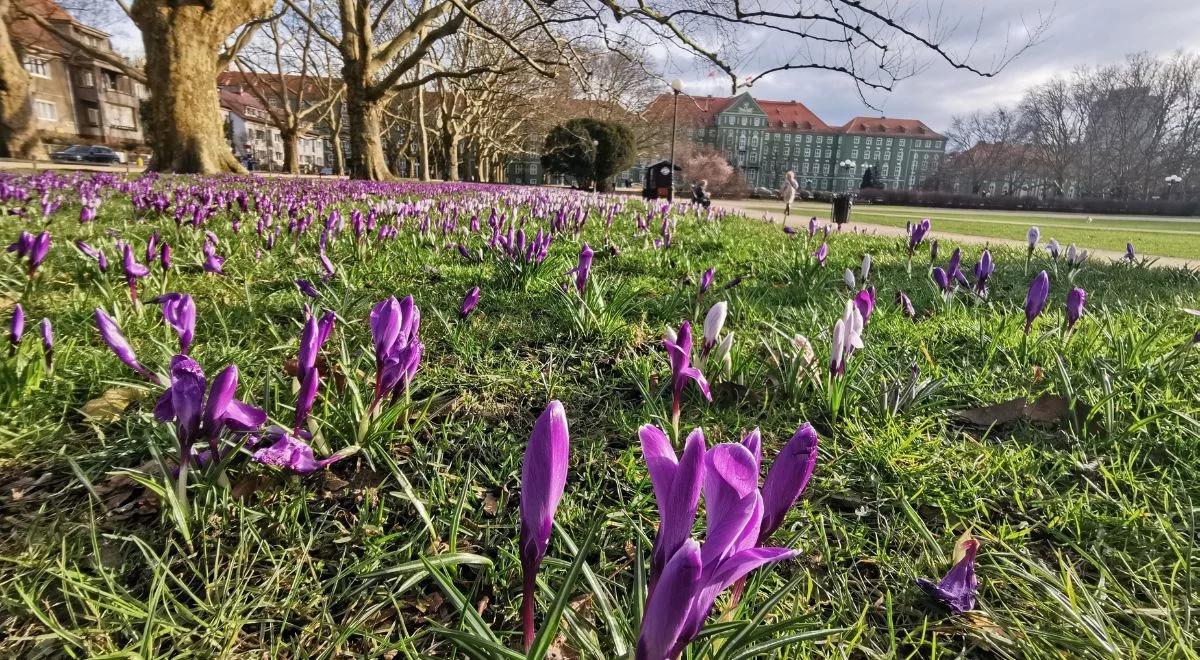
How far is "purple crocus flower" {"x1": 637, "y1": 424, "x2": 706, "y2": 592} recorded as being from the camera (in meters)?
0.61

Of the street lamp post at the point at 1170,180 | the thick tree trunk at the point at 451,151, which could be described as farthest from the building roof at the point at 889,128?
the thick tree trunk at the point at 451,151

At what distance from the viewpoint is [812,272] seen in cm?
396

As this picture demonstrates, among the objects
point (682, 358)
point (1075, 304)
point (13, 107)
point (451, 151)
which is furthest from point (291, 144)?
point (1075, 304)

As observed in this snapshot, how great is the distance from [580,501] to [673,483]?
0.90 m

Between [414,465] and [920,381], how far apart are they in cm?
178

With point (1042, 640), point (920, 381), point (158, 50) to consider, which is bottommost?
point (1042, 640)

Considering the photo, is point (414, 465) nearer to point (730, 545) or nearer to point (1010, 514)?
point (730, 545)

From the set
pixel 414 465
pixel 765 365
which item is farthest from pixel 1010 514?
pixel 414 465

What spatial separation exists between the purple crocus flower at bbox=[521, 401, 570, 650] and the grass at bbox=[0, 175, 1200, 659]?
0.07 metres

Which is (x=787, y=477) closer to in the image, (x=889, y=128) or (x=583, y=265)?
(x=583, y=265)

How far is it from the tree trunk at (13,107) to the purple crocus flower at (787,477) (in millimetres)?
26184

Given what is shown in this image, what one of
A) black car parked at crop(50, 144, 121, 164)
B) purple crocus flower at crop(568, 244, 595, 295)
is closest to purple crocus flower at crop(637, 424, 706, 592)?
purple crocus flower at crop(568, 244, 595, 295)

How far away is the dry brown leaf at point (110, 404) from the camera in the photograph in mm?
1664

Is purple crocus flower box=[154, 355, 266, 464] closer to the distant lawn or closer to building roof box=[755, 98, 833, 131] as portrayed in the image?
the distant lawn
